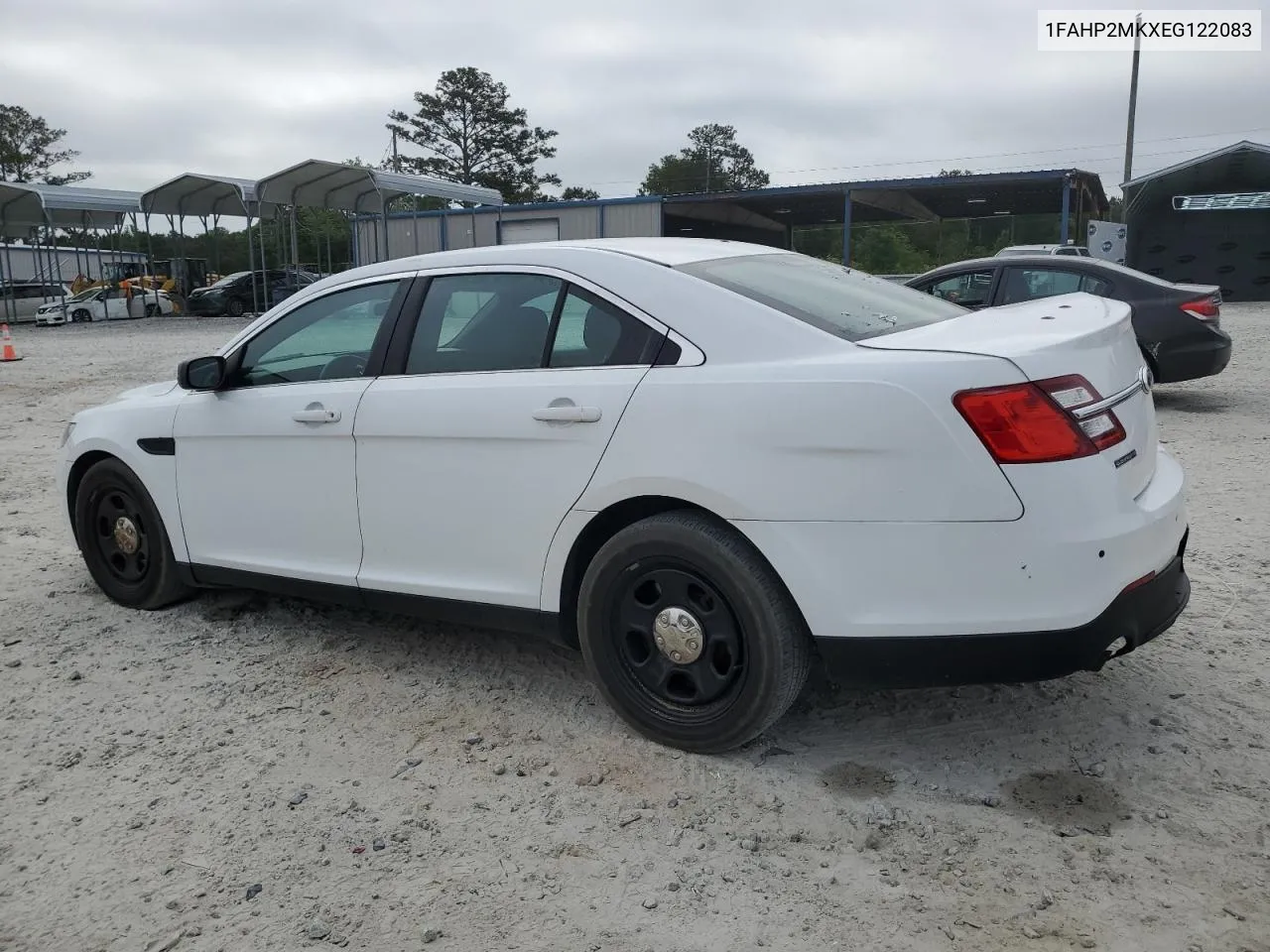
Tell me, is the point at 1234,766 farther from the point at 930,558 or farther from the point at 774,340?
the point at 774,340

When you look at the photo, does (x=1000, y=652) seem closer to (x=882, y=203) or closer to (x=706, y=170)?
(x=882, y=203)

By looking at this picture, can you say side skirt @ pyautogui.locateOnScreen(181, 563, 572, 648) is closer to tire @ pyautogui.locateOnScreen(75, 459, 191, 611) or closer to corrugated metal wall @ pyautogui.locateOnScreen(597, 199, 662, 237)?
tire @ pyautogui.locateOnScreen(75, 459, 191, 611)

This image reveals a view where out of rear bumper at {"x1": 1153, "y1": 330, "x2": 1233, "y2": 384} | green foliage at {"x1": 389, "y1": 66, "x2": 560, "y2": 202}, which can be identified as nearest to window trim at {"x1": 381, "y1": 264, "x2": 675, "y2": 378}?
rear bumper at {"x1": 1153, "y1": 330, "x2": 1233, "y2": 384}

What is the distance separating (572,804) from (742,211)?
3415 cm

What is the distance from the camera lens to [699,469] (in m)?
2.97

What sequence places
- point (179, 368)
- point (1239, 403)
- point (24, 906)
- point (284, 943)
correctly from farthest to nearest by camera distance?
point (1239, 403) < point (179, 368) < point (24, 906) < point (284, 943)

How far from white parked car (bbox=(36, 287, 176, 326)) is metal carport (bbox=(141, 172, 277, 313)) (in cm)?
216

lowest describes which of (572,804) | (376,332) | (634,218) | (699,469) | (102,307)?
(572,804)

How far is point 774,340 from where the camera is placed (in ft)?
9.80

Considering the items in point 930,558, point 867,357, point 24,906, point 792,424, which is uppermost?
point 867,357

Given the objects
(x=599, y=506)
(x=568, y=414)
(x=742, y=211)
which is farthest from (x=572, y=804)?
(x=742, y=211)

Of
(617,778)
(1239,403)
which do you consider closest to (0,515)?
(617,778)

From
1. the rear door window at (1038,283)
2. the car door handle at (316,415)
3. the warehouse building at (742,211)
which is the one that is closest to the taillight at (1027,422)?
the car door handle at (316,415)

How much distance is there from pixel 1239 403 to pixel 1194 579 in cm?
648
